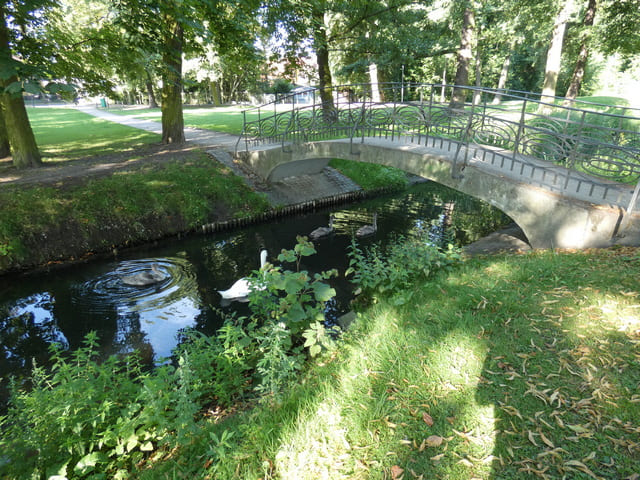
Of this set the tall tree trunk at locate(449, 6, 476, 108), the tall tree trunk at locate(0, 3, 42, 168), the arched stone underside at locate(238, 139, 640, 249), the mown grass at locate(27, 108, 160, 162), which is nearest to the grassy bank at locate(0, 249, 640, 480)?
the arched stone underside at locate(238, 139, 640, 249)

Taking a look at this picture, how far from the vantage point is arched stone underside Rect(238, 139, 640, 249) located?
17.4 ft

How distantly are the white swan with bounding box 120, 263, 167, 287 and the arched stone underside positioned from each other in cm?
576

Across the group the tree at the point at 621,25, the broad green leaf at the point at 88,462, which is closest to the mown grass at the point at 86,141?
the broad green leaf at the point at 88,462

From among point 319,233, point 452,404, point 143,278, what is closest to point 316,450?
point 452,404

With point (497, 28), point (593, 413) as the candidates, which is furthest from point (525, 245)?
point (497, 28)

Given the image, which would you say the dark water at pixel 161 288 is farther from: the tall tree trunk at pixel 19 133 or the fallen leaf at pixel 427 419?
the tall tree trunk at pixel 19 133

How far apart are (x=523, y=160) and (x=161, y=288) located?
319 inches

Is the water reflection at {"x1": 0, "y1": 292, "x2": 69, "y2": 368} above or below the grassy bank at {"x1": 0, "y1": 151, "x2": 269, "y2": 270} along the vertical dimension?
below

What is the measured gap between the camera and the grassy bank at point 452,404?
2.51 metres

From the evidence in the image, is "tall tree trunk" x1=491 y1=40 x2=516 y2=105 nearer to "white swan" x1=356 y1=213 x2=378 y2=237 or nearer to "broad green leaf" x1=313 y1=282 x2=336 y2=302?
"white swan" x1=356 y1=213 x2=378 y2=237

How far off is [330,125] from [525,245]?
6632mm

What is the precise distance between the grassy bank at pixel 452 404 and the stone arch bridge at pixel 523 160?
1410 millimetres

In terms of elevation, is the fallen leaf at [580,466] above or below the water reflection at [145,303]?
above

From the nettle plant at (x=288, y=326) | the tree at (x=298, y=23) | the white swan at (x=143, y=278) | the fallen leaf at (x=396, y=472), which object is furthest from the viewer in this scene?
the tree at (x=298, y=23)
